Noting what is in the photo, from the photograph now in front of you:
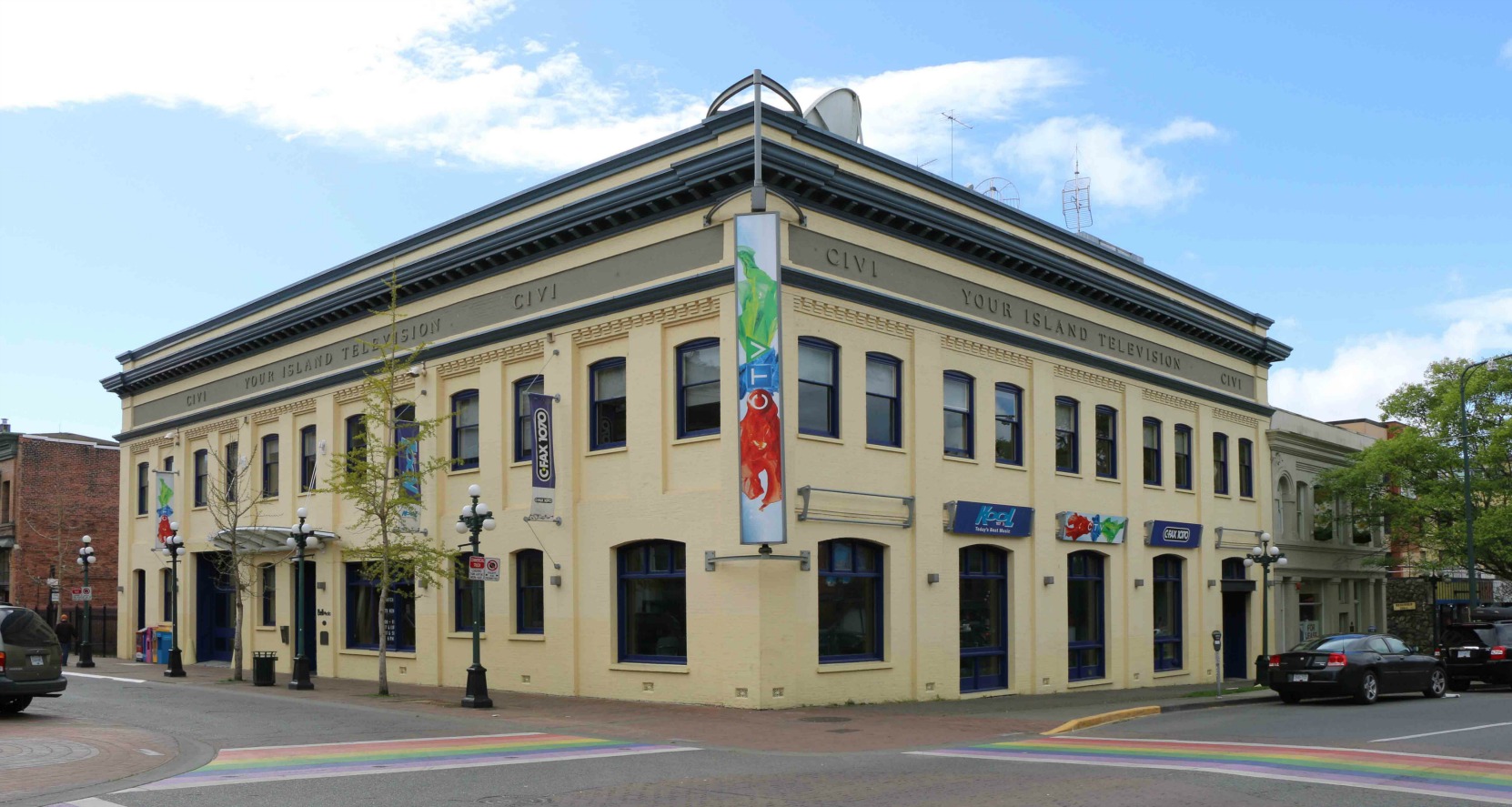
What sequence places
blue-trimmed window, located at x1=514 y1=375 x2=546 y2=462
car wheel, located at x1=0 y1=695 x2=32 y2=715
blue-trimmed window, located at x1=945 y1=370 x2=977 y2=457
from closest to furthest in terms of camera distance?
car wheel, located at x1=0 y1=695 x2=32 y2=715 → blue-trimmed window, located at x1=945 y1=370 x2=977 y2=457 → blue-trimmed window, located at x1=514 y1=375 x2=546 y2=462

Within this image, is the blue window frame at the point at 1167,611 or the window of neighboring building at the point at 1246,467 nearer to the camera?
the blue window frame at the point at 1167,611

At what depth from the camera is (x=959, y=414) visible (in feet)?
90.0

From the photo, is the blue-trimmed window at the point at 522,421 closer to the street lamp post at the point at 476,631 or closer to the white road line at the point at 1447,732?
the street lamp post at the point at 476,631

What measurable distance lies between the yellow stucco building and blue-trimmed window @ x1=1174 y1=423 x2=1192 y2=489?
9 cm

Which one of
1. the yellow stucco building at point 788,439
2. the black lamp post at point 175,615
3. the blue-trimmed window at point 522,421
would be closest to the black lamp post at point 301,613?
the yellow stucco building at point 788,439

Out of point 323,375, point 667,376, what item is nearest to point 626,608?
point 667,376

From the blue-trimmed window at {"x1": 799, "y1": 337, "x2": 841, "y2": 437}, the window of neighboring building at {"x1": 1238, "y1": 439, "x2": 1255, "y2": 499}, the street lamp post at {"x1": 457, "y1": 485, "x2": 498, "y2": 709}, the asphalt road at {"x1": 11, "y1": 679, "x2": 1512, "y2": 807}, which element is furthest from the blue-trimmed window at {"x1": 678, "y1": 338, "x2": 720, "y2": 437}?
the window of neighboring building at {"x1": 1238, "y1": 439, "x2": 1255, "y2": 499}

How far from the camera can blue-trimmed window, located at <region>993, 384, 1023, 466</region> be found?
28.6m

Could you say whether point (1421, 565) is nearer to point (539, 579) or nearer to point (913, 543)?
point (913, 543)

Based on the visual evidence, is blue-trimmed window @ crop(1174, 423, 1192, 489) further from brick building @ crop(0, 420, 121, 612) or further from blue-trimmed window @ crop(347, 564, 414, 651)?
brick building @ crop(0, 420, 121, 612)

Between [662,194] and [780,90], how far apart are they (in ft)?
9.22

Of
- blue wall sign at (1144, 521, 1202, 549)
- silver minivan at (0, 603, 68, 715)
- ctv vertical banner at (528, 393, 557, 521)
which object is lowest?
silver minivan at (0, 603, 68, 715)

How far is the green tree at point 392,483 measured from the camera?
2602 cm

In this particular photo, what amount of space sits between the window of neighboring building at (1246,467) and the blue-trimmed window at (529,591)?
70.0ft
